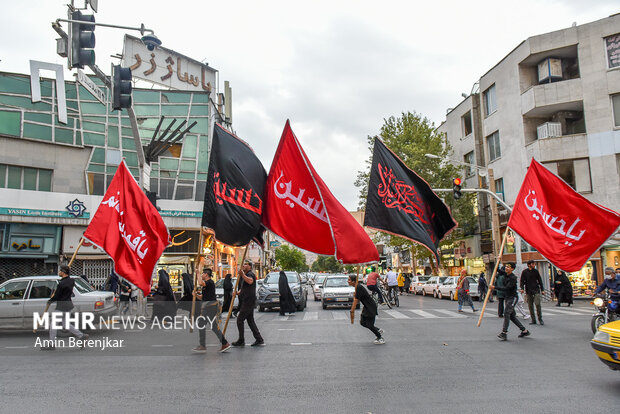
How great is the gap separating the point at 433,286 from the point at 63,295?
25289mm

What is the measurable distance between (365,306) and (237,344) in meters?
2.83

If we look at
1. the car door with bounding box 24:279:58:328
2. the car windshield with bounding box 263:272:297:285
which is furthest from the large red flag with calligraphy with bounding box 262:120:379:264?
the car windshield with bounding box 263:272:297:285

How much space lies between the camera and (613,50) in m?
26.7

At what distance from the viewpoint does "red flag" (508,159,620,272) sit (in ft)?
33.5

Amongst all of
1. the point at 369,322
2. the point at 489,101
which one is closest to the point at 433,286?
the point at 489,101

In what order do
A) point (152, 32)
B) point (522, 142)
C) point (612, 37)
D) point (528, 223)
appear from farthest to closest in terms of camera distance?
point (522, 142)
point (612, 37)
point (152, 32)
point (528, 223)

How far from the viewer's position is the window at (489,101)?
34.3 m

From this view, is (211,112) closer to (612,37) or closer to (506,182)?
(506,182)

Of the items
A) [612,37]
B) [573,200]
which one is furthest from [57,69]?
[612,37]

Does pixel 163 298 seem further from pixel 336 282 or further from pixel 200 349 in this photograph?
pixel 336 282

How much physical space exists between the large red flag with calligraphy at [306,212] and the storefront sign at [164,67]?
91.1ft

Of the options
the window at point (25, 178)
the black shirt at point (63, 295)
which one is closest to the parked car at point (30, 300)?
the black shirt at point (63, 295)

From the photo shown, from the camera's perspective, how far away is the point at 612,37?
1055 inches

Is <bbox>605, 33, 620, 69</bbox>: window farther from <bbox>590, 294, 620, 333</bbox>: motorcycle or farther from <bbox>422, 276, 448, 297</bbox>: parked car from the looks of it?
<bbox>590, 294, 620, 333</bbox>: motorcycle
